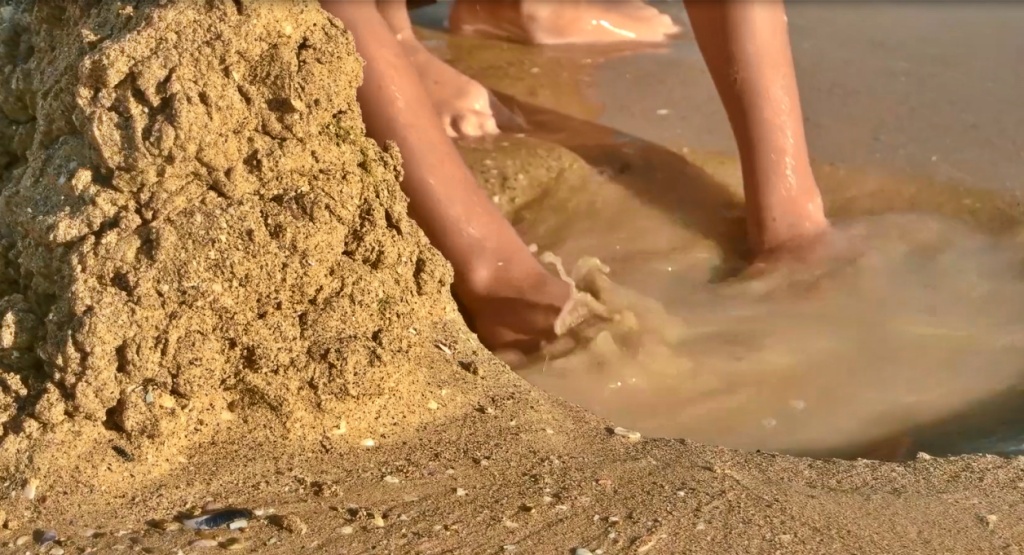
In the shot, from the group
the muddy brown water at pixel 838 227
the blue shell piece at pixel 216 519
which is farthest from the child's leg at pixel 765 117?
the blue shell piece at pixel 216 519

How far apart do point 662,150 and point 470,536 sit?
196 centimetres

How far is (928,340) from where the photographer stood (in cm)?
220

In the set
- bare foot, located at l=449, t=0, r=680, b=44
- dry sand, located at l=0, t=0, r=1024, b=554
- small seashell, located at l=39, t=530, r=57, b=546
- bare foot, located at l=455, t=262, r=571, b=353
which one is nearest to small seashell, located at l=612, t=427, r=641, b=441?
dry sand, located at l=0, t=0, r=1024, b=554

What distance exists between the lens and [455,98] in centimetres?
312

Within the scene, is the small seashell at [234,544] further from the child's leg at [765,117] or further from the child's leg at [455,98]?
the child's leg at [455,98]

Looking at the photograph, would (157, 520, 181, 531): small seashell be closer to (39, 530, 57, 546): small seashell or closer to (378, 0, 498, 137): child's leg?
(39, 530, 57, 546): small seashell

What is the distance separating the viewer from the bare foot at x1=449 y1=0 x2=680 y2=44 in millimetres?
3984

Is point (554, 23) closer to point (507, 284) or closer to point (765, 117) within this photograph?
point (765, 117)

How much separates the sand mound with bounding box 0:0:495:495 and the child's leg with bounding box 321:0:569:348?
0.58m

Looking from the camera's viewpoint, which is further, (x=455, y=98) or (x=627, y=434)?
(x=455, y=98)

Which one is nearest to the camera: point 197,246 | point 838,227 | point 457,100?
point 197,246

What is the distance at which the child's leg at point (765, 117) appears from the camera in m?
2.54

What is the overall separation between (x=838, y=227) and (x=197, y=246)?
5.57ft

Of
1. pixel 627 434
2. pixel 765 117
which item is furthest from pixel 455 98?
pixel 627 434
